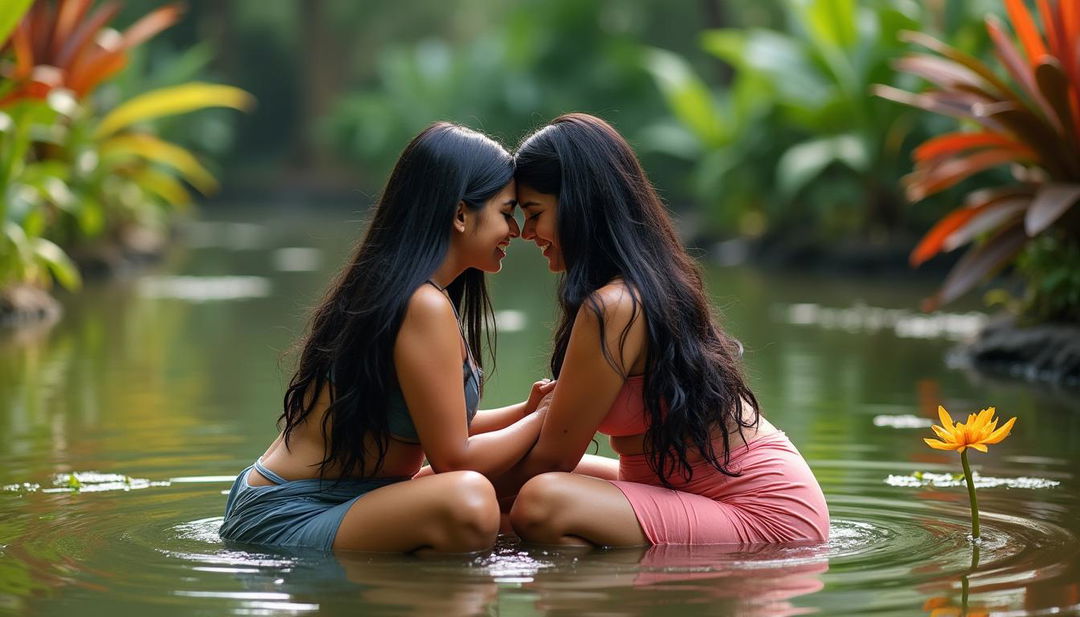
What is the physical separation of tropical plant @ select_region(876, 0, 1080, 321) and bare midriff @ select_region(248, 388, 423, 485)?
14.8ft

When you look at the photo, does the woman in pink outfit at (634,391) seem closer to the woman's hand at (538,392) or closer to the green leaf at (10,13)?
the woman's hand at (538,392)

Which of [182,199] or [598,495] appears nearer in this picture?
[598,495]

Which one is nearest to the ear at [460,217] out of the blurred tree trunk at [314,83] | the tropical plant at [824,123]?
the tropical plant at [824,123]

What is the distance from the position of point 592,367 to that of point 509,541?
56cm

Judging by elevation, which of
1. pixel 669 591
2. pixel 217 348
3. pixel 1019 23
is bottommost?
pixel 669 591

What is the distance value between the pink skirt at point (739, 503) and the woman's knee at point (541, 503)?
0.58ft

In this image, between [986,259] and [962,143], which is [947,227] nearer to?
[986,259]

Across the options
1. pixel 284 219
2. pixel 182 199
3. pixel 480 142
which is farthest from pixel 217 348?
pixel 284 219

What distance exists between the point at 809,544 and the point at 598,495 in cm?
57

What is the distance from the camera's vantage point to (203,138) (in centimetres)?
2769

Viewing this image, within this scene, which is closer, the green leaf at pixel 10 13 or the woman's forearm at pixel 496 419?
the woman's forearm at pixel 496 419

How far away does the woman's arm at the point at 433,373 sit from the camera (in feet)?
13.1

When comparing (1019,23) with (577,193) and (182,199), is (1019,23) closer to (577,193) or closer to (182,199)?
(577,193)

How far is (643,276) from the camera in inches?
160
